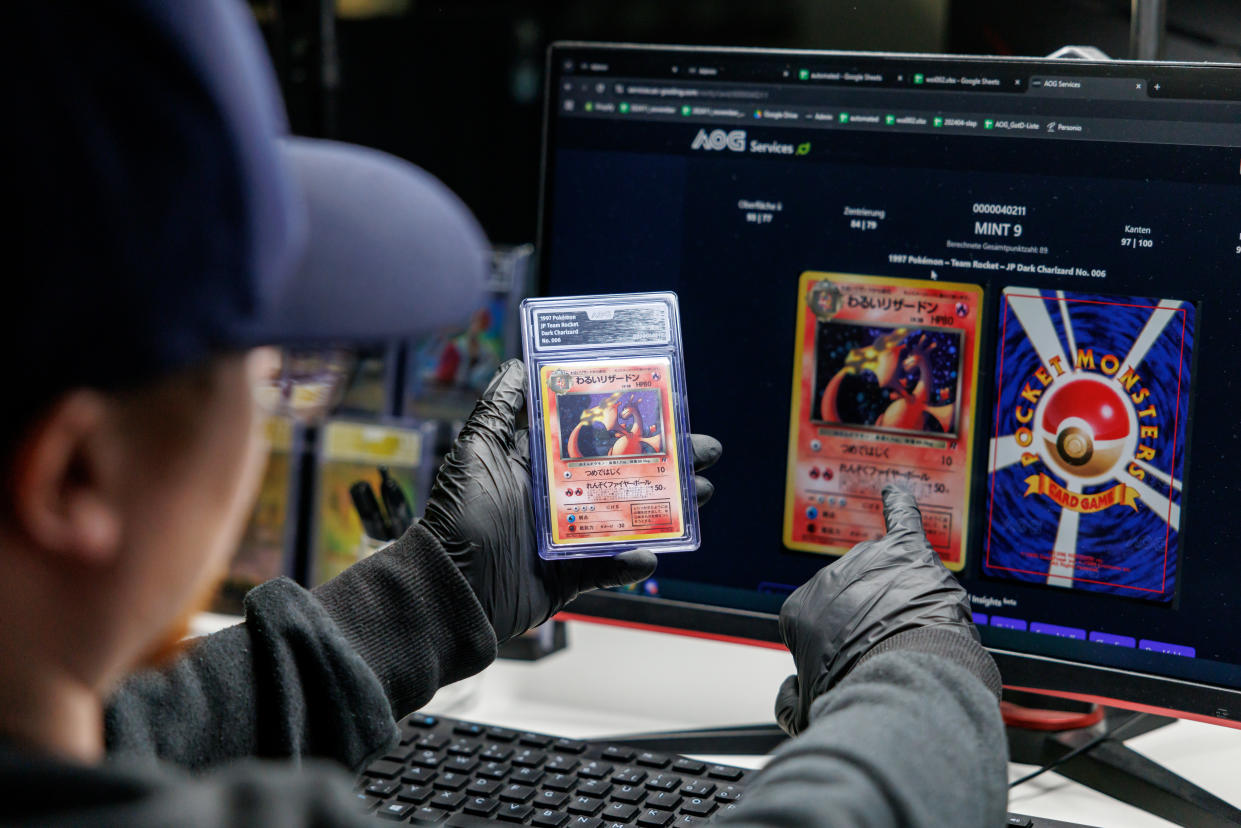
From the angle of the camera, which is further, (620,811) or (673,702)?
(673,702)

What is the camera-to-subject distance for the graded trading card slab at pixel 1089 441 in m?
0.80

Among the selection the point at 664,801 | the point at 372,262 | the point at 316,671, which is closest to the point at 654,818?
the point at 664,801

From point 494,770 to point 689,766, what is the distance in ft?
0.43

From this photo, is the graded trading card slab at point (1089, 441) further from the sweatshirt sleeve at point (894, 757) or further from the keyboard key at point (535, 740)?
the keyboard key at point (535, 740)

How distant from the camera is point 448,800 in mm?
765

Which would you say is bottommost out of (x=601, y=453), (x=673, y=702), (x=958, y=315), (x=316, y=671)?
(x=673, y=702)

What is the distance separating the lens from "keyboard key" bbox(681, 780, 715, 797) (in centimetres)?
77

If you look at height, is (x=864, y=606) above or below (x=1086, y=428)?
below

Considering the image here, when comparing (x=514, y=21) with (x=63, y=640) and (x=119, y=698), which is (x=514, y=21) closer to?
(x=119, y=698)

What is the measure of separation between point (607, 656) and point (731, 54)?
562 mm

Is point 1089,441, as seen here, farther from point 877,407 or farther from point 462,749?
point 462,749

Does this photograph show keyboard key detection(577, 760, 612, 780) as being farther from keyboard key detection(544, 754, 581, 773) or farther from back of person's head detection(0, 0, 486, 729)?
back of person's head detection(0, 0, 486, 729)

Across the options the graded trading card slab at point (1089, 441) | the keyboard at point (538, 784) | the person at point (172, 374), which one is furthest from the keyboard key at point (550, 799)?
the graded trading card slab at point (1089, 441)

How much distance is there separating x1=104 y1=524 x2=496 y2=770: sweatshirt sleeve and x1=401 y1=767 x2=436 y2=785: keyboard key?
62 millimetres
